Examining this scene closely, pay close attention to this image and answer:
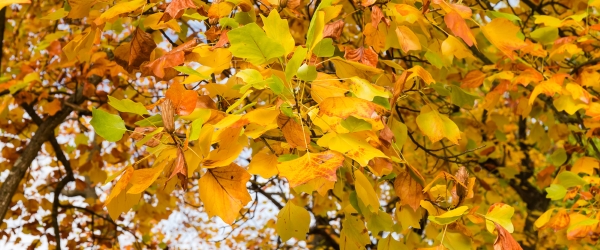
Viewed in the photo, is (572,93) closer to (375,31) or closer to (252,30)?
(375,31)

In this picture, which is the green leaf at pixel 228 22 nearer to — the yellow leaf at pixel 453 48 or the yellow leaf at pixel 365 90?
the yellow leaf at pixel 365 90

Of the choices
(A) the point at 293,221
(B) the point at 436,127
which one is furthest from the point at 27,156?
(B) the point at 436,127

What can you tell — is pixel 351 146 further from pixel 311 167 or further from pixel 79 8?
pixel 79 8

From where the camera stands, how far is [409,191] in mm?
1493

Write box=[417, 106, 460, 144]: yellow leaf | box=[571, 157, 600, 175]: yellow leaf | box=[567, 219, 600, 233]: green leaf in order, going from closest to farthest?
box=[417, 106, 460, 144]: yellow leaf, box=[567, 219, 600, 233]: green leaf, box=[571, 157, 600, 175]: yellow leaf

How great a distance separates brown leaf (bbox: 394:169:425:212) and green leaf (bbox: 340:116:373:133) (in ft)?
1.42

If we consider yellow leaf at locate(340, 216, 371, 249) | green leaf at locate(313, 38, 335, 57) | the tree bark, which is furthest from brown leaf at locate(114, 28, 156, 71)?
the tree bark

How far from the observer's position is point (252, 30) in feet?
3.53

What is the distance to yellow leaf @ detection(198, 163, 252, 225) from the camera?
3.73 ft

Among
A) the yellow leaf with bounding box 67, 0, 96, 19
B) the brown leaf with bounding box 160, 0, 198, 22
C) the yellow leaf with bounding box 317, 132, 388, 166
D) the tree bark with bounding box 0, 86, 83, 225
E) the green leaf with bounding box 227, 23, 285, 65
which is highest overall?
the yellow leaf with bounding box 67, 0, 96, 19

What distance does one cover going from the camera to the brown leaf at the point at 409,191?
1483mm

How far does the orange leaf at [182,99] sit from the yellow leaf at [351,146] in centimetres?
31

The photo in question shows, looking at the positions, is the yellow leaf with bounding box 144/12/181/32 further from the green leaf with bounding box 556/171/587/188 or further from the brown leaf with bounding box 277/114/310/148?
the green leaf with bounding box 556/171/587/188

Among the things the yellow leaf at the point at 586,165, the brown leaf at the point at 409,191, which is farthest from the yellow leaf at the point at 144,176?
the yellow leaf at the point at 586,165
